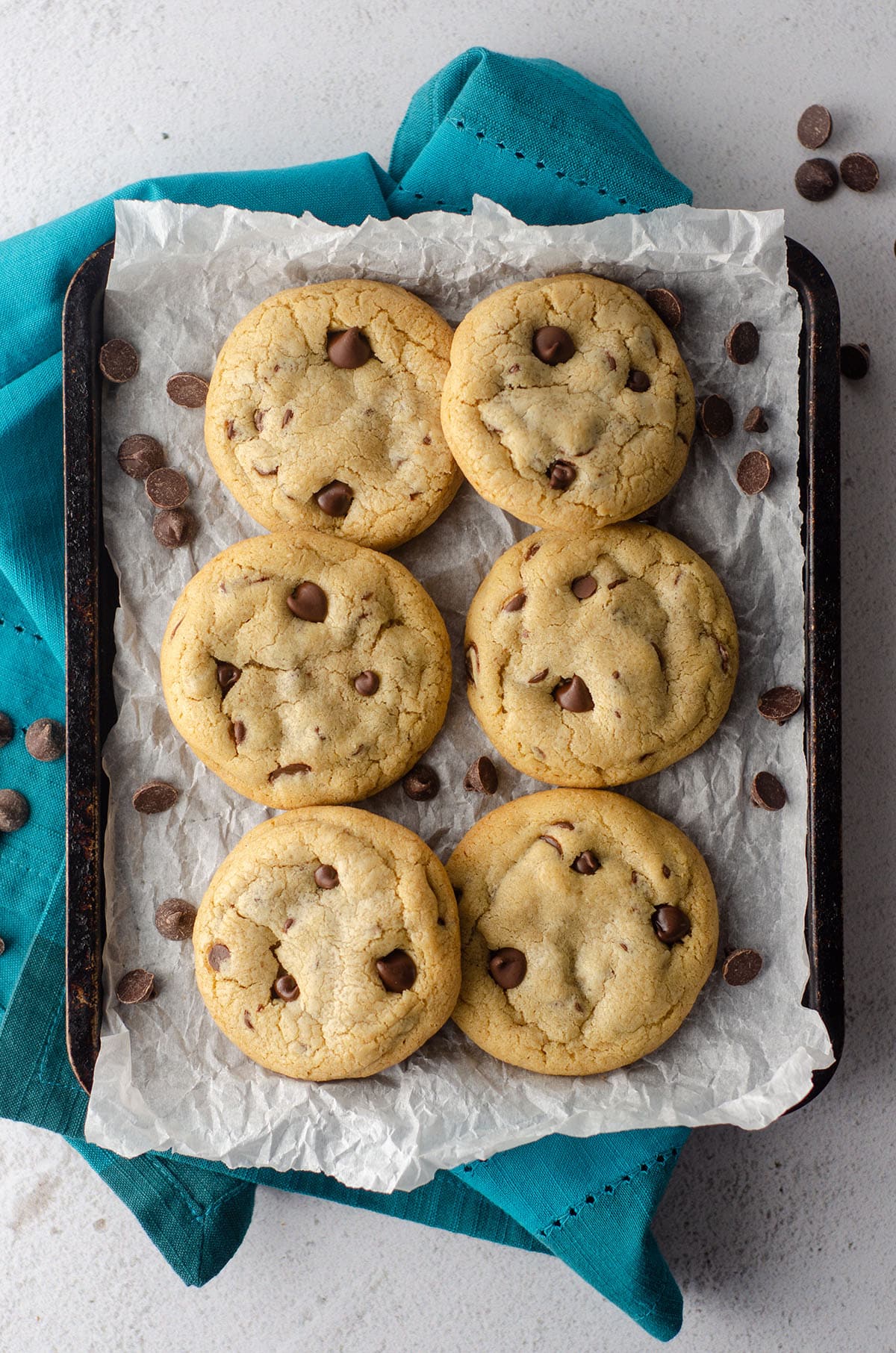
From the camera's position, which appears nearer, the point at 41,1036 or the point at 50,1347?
the point at 41,1036


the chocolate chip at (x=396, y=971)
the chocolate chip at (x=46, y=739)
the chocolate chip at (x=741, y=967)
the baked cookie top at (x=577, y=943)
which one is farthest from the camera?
the chocolate chip at (x=46, y=739)

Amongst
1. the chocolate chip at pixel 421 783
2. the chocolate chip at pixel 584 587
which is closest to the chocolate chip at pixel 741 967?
the chocolate chip at pixel 421 783

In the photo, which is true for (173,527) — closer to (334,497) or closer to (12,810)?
(334,497)

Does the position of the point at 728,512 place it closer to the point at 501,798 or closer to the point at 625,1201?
the point at 501,798

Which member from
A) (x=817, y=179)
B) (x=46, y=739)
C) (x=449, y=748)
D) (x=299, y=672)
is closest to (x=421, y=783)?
(x=449, y=748)

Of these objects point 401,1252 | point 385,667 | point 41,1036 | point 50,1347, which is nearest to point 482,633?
point 385,667

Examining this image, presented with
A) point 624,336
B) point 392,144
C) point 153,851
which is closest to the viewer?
point 624,336

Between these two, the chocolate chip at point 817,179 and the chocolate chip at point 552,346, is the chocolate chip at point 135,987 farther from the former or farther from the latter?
the chocolate chip at point 817,179
